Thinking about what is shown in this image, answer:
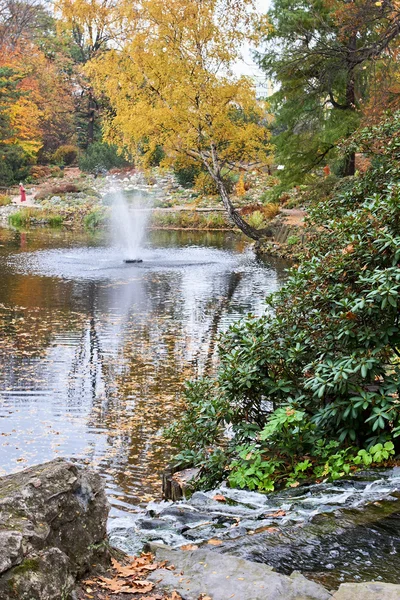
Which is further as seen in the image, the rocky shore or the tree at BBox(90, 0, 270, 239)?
the tree at BBox(90, 0, 270, 239)

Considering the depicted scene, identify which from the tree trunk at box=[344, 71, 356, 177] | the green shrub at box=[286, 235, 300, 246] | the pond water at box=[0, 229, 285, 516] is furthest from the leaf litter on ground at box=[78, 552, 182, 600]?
the tree trunk at box=[344, 71, 356, 177]

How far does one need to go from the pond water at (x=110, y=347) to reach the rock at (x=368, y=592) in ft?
8.69

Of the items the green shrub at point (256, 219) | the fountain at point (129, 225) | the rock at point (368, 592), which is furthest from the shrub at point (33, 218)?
the rock at point (368, 592)

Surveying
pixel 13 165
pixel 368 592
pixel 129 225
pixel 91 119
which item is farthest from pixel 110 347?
pixel 91 119

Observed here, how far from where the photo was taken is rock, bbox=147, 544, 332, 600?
278 cm

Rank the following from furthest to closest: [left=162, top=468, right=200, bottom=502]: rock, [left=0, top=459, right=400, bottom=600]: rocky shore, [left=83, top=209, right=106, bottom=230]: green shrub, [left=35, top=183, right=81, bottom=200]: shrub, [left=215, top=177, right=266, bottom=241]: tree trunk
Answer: [left=35, top=183, right=81, bottom=200]: shrub → [left=83, top=209, right=106, bottom=230]: green shrub → [left=215, top=177, right=266, bottom=241]: tree trunk → [left=162, top=468, right=200, bottom=502]: rock → [left=0, top=459, right=400, bottom=600]: rocky shore

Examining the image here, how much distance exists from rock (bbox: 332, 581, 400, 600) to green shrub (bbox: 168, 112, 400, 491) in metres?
1.52

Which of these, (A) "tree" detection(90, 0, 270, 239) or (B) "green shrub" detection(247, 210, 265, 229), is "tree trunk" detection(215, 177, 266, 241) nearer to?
(A) "tree" detection(90, 0, 270, 239)

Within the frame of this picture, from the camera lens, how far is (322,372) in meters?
4.54

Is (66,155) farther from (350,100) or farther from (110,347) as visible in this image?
(110,347)

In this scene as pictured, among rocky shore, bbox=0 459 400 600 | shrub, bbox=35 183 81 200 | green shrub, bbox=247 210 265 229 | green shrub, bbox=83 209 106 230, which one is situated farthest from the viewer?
shrub, bbox=35 183 81 200

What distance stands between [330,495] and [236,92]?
17126 mm

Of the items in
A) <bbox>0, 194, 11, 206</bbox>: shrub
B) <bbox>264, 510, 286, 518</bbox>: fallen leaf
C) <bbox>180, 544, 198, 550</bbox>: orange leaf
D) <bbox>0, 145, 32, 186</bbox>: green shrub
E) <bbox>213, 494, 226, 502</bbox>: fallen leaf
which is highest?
<bbox>0, 145, 32, 186</bbox>: green shrub

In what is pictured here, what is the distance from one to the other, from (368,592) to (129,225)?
24660mm
